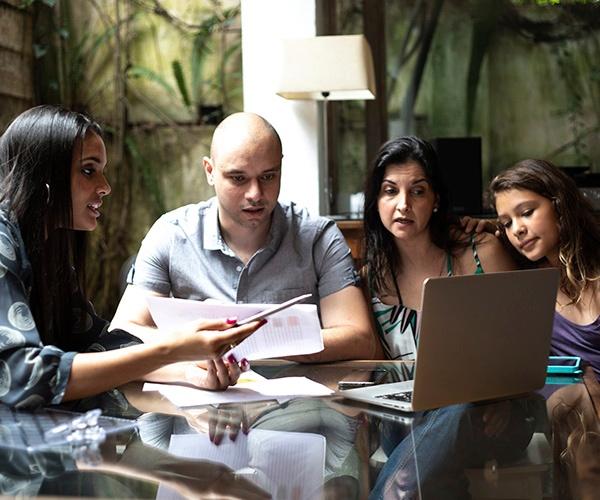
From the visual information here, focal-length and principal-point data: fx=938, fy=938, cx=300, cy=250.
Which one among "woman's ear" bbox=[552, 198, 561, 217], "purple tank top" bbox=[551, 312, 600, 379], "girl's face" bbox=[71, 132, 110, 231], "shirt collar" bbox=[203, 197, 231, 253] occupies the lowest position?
"purple tank top" bbox=[551, 312, 600, 379]

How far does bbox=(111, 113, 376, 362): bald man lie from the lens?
102 inches

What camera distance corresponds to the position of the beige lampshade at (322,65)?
368cm

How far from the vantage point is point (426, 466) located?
132 cm

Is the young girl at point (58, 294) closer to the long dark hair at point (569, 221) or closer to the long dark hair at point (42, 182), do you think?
the long dark hair at point (42, 182)

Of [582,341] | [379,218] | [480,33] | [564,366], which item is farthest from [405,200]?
[480,33]

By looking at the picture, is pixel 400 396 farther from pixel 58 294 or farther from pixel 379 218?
pixel 379 218

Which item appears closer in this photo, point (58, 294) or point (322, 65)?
point (58, 294)

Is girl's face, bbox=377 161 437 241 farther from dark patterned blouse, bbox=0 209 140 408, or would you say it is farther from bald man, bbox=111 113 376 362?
dark patterned blouse, bbox=0 209 140 408

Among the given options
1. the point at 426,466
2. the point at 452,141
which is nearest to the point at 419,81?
the point at 452,141

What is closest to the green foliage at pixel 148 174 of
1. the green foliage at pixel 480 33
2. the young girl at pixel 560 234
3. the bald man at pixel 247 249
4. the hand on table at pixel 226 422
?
the green foliage at pixel 480 33

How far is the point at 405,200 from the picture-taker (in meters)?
2.68

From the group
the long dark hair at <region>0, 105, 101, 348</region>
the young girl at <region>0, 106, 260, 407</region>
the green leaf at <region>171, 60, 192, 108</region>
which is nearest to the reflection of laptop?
the young girl at <region>0, 106, 260, 407</region>

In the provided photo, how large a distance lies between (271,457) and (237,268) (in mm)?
1292

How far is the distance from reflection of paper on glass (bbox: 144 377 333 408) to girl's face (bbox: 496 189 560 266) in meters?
0.89
